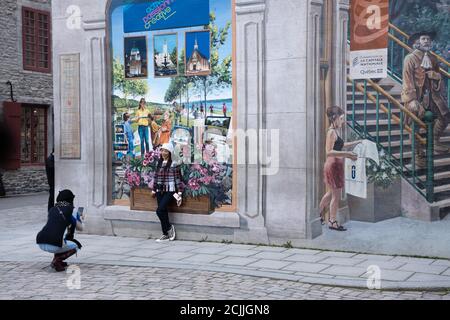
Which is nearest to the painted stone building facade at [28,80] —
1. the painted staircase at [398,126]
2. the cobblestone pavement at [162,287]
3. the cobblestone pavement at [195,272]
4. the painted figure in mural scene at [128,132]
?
the painted figure in mural scene at [128,132]

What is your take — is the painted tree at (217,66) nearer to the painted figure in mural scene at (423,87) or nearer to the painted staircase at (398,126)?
the painted staircase at (398,126)

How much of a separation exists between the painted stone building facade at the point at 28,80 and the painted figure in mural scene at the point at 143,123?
9283 mm

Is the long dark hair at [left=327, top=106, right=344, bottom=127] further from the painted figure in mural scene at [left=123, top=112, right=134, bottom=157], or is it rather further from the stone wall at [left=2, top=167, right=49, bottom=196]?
the stone wall at [left=2, top=167, right=49, bottom=196]

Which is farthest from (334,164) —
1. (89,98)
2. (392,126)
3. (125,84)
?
(89,98)

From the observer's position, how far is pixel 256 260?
8.24 m

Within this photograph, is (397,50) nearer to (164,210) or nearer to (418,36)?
(418,36)

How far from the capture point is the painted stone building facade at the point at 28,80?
19.2 m

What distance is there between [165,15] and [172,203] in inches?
125

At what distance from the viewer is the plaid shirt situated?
9.93 m

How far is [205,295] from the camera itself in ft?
20.4

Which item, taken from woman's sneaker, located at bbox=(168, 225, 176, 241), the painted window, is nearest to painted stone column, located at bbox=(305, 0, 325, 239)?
woman's sneaker, located at bbox=(168, 225, 176, 241)

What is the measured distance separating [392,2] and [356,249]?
3.48 m

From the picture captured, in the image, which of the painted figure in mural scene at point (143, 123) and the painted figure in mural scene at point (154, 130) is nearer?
the painted figure in mural scene at point (154, 130)

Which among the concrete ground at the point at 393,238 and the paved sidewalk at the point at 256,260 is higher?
the concrete ground at the point at 393,238
